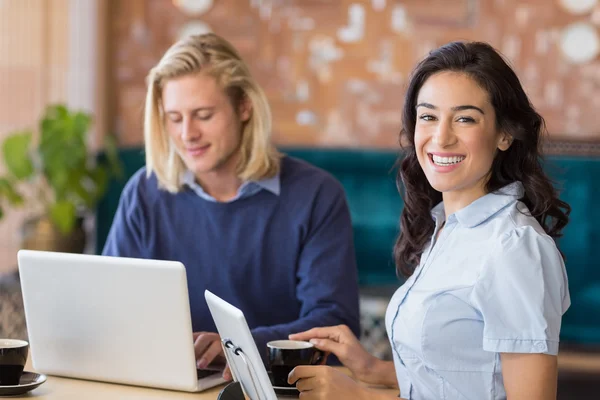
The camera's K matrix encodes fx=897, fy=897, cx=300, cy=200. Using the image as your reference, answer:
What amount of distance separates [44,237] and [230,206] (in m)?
2.24

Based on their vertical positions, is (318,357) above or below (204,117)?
below

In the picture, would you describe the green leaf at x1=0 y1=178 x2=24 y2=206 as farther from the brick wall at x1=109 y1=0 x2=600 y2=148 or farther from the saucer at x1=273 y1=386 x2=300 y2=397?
the saucer at x1=273 y1=386 x2=300 y2=397

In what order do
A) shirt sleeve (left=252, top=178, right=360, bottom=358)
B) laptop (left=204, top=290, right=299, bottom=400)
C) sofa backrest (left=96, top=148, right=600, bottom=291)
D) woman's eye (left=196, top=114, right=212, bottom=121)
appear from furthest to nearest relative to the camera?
sofa backrest (left=96, top=148, right=600, bottom=291)
woman's eye (left=196, top=114, right=212, bottom=121)
shirt sleeve (left=252, top=178, right=360, bottom=358)
laptop (left=204, top=290, right=299, bottom=400)

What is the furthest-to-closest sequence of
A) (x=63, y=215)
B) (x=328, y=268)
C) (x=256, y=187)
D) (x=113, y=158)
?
1. (x=113, y=158)
2. (x=63, y=215)
3. (x=256, y=187)
4. (x=328, y=268)

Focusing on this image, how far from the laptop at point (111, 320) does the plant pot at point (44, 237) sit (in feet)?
8.71

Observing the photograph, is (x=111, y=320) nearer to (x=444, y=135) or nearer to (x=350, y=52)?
(x=444, y=135)

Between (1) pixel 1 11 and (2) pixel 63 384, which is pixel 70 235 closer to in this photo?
(1) pixel 1 11

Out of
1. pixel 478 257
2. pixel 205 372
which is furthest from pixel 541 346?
pixel 205 372

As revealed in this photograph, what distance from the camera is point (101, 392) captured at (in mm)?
1679

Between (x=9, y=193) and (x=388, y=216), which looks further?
(x=388, y=216)

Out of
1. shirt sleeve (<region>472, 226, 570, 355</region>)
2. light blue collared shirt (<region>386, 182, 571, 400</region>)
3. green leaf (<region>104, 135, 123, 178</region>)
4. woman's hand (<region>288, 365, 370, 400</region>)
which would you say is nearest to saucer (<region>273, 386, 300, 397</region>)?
woman's hand (<region>288, 365, 370, 400</region>)

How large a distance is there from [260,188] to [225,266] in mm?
228

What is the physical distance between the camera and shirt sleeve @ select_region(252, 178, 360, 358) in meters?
2.22

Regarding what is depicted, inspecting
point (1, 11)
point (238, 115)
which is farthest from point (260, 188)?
point (1, 11)
